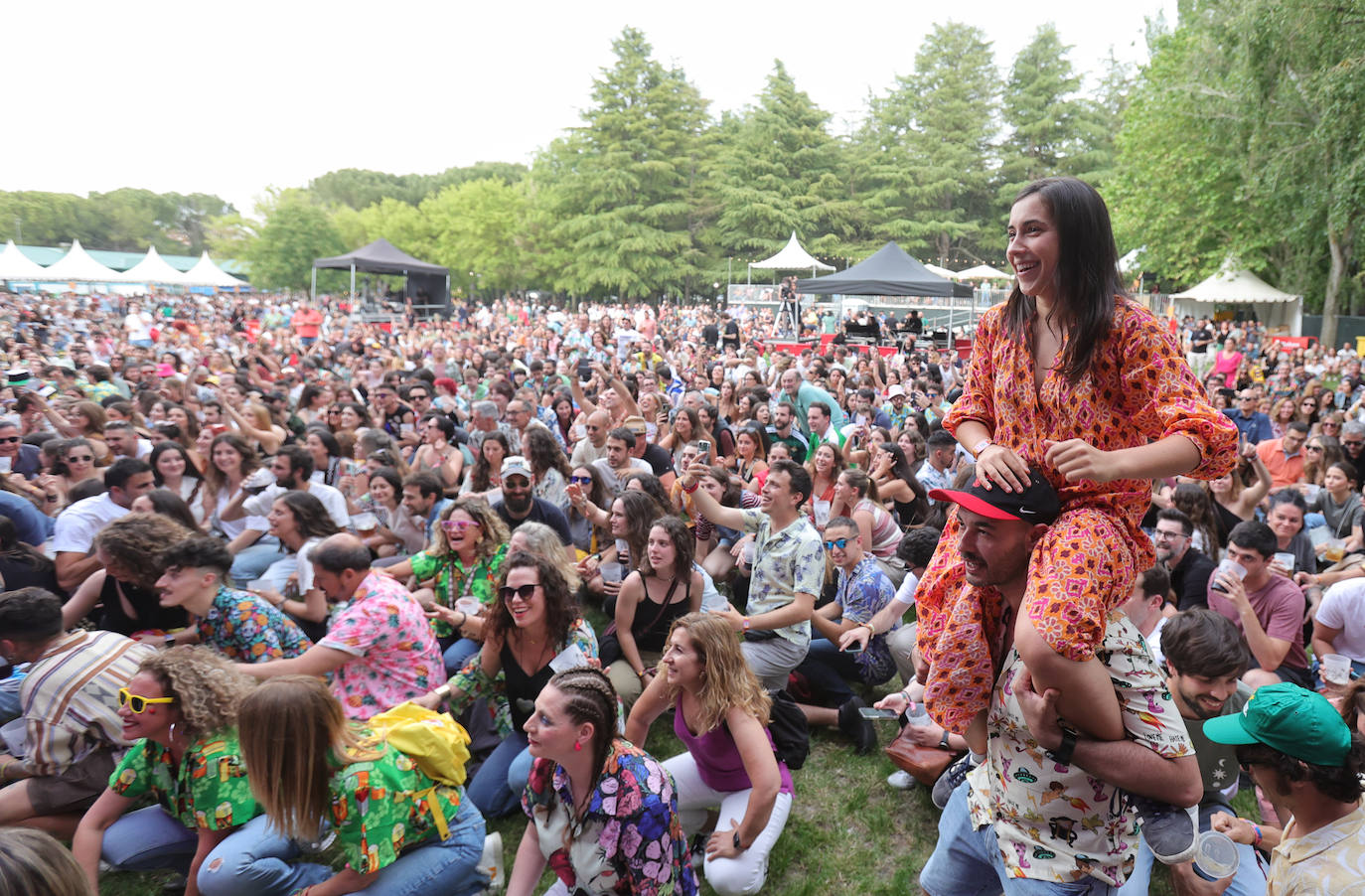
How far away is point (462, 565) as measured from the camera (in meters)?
5.36

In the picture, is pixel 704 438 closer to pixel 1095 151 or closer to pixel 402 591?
pixel 402 591

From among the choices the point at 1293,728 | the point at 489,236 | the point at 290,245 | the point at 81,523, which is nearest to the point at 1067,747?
the point at 1293,728

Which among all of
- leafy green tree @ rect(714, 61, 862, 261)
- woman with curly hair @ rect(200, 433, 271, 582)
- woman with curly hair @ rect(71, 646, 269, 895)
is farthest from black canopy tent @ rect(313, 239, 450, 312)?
woman with curly hair @ rect(71, 646, 269, 895)

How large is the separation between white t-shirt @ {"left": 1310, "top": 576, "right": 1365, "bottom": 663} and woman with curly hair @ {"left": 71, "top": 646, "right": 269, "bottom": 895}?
5.33 meters

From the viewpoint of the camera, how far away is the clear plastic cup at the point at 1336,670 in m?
4.05

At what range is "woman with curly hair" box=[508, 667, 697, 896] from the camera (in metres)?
2.86

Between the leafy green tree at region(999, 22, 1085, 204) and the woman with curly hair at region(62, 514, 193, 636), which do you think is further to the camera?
the leafy green tree at region(999, 22, 1085, 204)

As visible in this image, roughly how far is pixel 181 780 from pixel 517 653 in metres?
1.53

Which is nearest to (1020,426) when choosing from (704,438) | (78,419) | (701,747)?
(701,747)

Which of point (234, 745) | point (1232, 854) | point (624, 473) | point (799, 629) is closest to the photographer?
point (1232, 854)

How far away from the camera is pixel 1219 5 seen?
69.9ft

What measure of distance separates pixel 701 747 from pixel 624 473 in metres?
3.61

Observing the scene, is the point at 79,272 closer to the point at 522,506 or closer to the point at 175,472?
the point at 175,472

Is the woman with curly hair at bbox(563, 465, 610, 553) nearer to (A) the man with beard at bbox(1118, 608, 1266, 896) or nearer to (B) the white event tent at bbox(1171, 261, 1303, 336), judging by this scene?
(A) the man with beard at bbox(1118, 608, 1266, 896)
